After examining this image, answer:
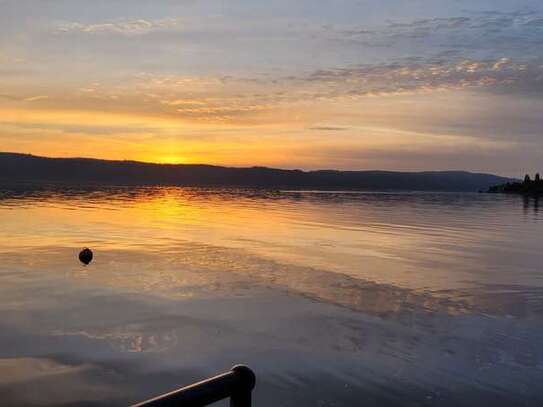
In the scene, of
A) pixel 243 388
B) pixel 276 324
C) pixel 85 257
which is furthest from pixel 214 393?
pixel 85 257

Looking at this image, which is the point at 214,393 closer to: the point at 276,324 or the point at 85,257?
the point at 276,324

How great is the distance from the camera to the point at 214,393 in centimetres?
416

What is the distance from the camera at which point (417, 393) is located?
10789 millimetres

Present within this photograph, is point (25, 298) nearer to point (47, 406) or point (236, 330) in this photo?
point (236, 330)

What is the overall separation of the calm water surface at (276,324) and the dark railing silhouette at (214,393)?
6.05 m

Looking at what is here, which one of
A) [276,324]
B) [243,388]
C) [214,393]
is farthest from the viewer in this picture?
[276,324]

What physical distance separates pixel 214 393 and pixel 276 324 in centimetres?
1141

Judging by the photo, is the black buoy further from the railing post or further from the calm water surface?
the railing post

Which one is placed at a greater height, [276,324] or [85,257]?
[85,257]

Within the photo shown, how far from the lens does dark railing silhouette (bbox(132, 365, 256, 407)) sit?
12.5 ft

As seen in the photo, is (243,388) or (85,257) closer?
(243,388)

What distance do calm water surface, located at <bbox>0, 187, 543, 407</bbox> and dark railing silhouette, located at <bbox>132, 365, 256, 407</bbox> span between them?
238 inches

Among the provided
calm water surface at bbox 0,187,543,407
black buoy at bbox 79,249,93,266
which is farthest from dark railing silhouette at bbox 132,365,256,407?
black buoy at bbox 79,249,93,266

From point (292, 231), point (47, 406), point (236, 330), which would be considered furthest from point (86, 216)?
point (47, 406)
